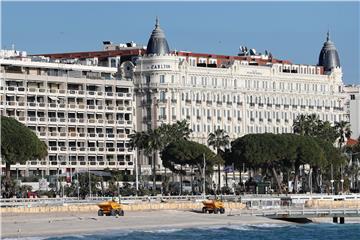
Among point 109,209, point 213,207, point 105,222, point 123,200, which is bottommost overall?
point 105,222

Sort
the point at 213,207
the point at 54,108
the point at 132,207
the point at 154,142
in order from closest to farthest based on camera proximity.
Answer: the point at 213,207, the point at 132,207, the point at 154,142, the point at 54,108

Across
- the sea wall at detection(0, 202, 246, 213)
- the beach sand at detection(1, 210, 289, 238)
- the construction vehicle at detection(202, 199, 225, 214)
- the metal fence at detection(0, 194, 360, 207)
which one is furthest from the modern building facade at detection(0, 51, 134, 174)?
the beach sand at detection(1, 210, 289, 238)

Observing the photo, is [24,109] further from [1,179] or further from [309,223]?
[309,223]

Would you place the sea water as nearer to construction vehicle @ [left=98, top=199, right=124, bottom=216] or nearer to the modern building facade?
construction vehicle @ [left=98, top=199, right=124, bottom=216]

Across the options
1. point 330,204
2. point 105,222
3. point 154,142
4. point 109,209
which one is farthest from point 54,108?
point 105,222

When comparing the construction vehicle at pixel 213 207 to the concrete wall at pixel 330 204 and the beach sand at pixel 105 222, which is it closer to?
the beach sand at pixel 105 222

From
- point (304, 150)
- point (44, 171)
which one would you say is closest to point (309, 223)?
point (304, 150)

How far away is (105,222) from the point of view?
108500 mm

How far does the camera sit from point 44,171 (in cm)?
19125

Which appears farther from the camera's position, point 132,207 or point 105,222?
point 132,207

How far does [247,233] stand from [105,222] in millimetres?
11404

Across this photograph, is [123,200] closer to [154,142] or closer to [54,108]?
[154,142]

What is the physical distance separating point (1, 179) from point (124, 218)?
52.3 m

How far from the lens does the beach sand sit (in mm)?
99562
